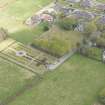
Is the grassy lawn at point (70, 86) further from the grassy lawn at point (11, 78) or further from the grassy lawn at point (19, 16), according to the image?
the grassy lawn at point (19, 16)

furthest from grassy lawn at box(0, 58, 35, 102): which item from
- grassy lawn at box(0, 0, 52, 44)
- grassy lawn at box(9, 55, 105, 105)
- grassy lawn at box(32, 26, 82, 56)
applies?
grassy lawn at box(0, 0, 52, 44)

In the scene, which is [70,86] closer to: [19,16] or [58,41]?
[58,41]

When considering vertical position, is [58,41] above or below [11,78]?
above

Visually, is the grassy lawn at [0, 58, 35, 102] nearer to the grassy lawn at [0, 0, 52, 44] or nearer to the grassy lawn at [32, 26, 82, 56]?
the grassy lawn at [32, 26, 82, 56]

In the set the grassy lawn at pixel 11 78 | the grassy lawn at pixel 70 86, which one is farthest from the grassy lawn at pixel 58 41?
the grassy lawn at pixel 11 78

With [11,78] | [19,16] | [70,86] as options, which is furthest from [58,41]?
[19,16]

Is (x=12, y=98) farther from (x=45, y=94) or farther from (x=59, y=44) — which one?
(x=59, y=44)
